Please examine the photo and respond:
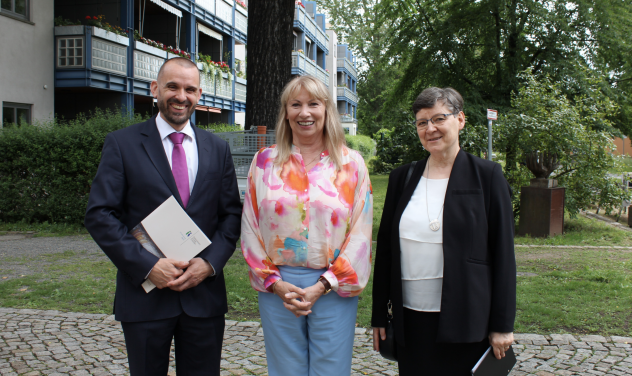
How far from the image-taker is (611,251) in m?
8.48

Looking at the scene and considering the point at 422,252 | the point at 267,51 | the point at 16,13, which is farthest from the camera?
the point at 16,13

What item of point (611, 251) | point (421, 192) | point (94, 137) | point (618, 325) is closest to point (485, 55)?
point (611, 251)

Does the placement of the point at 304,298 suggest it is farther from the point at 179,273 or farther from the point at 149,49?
the point at 149,49

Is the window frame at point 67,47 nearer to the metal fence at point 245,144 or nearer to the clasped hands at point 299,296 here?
the metal fence at point 245,144

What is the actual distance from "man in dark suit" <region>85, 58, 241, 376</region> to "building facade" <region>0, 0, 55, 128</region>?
11.5 meters

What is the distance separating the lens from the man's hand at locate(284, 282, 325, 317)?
2.45 meters

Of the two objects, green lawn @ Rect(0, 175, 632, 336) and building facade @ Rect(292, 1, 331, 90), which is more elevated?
building facade @ Rect(292, 1, 331, 90)

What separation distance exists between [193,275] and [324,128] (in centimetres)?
102

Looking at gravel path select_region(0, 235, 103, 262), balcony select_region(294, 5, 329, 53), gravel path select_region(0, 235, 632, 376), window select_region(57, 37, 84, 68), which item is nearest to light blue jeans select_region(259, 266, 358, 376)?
gravel path select_region(0, 235, 632, 376)

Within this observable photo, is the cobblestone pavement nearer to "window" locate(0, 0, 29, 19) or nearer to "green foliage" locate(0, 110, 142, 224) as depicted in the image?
"green foliage" locate(0, 110, 142, 224)

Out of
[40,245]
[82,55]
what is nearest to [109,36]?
[82,55]

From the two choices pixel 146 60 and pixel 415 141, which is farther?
pixel 146 60

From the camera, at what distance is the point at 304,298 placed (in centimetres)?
247

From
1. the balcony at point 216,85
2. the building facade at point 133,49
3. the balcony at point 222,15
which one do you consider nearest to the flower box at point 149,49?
the building facade at point 133,49
